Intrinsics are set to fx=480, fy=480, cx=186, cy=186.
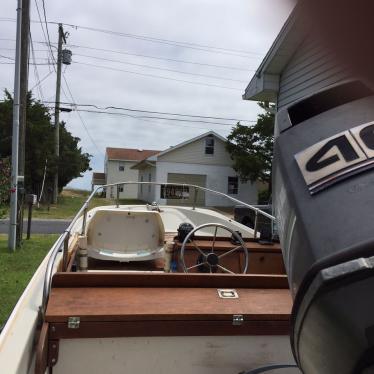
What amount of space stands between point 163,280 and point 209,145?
2986 centimetres

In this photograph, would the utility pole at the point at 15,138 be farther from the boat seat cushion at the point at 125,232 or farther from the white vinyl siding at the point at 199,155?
the white vinyl siding at the point at 199,155

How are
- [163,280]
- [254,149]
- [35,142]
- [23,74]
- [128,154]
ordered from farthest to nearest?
1. [128,154]
2. [254,149]
3. [35,142]
4. [23,74]
5. [163,280]

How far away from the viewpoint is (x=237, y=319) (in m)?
2.23

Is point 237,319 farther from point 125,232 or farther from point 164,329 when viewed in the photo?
point 125,232

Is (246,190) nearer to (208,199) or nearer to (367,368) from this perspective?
(208,199)

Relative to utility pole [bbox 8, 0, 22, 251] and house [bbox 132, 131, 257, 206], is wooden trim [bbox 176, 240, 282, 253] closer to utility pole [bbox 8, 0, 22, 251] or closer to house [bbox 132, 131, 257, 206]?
utility pole [bbox 8, 0, 22, 251]

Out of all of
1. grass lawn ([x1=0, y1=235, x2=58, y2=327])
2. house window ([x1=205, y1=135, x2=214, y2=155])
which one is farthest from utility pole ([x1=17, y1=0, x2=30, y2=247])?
house window ([x1=205, y1=135, x2=214, y2=155])

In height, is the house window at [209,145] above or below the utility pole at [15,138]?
above

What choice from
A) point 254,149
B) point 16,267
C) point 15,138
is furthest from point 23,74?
point 254,149

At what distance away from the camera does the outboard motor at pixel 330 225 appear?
1021 mm

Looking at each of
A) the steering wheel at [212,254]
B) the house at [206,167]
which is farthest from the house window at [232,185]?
the steering wheel at [212,254]

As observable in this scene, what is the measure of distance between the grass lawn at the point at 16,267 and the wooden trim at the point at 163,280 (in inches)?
99.3

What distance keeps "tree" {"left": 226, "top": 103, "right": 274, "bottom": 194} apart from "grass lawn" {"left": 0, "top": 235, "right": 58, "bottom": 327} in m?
18.6

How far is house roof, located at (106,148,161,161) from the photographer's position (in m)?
49.6
